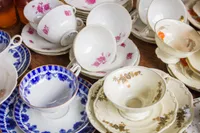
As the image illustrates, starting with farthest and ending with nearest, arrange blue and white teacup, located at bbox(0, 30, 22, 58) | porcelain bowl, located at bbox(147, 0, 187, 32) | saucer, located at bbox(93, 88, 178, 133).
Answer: porcelain bowl, located at bbox(147, 0, 187, 32) → blue and white teacup, located at bbox(0, 30, 22, 58) → saucer, located at bbox(93, 88, 178, 133)

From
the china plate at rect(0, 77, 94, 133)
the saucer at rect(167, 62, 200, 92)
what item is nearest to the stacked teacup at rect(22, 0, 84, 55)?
the china plate at rect(0, 77, 94, 133)

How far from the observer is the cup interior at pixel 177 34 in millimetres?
656

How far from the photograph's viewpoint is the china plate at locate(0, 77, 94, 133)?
22.8 inches

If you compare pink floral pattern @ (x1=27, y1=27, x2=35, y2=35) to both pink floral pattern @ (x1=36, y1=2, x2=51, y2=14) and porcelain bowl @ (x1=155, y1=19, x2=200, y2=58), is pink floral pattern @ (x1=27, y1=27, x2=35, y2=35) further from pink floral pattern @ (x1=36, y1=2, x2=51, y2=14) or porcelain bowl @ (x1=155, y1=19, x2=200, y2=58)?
porcelain bowl @ (x1=155, y1=19, x2=200, y2=58)

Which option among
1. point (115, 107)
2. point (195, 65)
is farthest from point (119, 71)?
point (195, 65)

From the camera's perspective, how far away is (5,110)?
1.99 ft

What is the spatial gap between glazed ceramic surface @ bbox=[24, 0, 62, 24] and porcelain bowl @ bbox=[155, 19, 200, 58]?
0.74ft

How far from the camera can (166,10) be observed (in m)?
0.77

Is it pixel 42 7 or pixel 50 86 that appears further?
pixel 42 7

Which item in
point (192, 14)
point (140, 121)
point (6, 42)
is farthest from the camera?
point (192, 14)

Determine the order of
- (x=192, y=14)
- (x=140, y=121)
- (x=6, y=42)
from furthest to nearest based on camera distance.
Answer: (x=192, y=14)
(x=6, y=42)
(x=140, y=121)

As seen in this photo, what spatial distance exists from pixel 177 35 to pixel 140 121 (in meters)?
0.22

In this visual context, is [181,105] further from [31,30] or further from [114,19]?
[31,30]

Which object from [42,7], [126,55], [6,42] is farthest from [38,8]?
[126,55]
